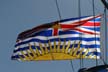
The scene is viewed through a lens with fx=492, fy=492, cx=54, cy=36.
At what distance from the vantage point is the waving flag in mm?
25438

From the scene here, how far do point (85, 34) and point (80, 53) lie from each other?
1040 millimetres

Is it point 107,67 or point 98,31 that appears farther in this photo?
point 98,31

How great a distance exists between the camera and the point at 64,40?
26016 mm

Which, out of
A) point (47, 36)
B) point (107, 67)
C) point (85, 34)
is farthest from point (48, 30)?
point (107, 67)

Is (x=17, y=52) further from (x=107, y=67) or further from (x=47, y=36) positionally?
(x=107, y=67)

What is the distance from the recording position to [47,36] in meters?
26.2

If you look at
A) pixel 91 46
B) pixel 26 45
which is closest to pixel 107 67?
pixel 91 46

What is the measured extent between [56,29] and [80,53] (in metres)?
1.80

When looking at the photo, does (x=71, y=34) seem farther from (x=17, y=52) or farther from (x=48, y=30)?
(x=17, y=52)

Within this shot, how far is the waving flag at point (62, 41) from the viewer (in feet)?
83.5

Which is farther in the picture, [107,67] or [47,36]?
[47,36]

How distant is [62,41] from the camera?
86.0 feet

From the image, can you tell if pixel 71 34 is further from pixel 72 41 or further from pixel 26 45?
pixel 26 45

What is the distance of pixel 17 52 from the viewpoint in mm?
26516
